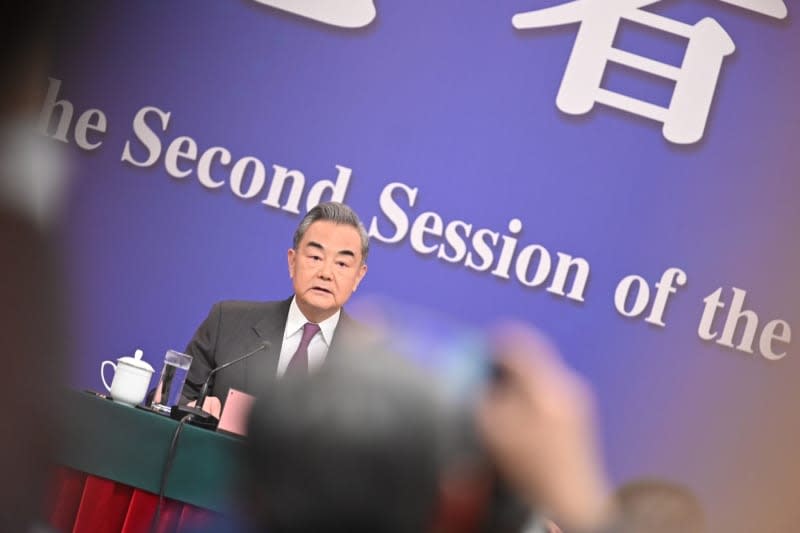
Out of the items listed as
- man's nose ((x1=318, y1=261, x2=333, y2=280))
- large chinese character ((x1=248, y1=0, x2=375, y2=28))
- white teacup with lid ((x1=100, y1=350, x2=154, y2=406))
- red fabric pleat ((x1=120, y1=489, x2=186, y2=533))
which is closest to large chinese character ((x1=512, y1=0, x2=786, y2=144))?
large chinese character ((x1=248, y1=0, x2=375, y2=28))

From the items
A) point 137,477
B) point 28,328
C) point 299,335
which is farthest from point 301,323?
point 28,328

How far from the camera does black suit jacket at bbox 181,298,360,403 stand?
348 centimetres

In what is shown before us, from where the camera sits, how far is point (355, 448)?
54 centimetres

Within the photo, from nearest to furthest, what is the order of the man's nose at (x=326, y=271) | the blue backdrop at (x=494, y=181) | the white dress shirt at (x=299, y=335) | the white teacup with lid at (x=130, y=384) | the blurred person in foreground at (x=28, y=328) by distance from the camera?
the blurred person in foreground at (x=28, y=328)
the white teacup with lid at (x=130, y=384)
the white dress shirt at (x=299, y=335)
the man's nose at (x=326, y=271)
the blue backdrop at (x=494, y=181)

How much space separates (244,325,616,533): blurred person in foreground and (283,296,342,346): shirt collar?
3099 mm

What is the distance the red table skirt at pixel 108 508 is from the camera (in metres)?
2.81

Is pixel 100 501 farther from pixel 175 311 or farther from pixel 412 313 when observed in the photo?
pixel 412 313

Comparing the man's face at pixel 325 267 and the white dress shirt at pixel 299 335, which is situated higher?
the man's face at pixel 325 267

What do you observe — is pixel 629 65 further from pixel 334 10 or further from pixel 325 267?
pixel 325 267

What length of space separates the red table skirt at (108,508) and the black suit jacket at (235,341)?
64cm

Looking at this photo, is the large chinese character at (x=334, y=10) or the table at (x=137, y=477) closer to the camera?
the table at (x=137, y=477)

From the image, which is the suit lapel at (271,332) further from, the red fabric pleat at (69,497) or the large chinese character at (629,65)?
the large chinese character at (629,65)

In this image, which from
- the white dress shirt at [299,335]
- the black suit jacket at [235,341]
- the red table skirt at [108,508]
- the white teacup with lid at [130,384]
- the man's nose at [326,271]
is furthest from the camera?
the man's nose at [326,271]

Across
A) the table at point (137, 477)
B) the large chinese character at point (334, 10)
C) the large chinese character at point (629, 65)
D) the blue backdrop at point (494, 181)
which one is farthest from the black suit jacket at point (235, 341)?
the large chinese character at point (629, 65)
